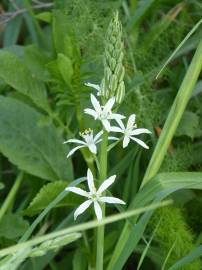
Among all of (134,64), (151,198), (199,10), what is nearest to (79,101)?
(134,64)

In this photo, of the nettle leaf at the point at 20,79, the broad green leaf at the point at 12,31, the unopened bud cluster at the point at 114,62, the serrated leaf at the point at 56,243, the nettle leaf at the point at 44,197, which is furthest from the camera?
the broad green leaf at the point at 12,31

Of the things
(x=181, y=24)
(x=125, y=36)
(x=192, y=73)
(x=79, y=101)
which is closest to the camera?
(x=192, y=73)

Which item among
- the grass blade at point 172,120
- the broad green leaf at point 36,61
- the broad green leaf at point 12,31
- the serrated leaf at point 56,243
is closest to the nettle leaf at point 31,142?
the broad green leaf at point 36,61

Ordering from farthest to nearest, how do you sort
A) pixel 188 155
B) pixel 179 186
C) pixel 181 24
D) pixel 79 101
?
pixel 181 24 → pixel 188 155 → pixel 79 101 → pixel 179 186

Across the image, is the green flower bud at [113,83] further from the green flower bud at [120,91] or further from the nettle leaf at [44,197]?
the nettle leaf at [44,197]

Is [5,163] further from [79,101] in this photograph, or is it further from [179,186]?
[179,186]

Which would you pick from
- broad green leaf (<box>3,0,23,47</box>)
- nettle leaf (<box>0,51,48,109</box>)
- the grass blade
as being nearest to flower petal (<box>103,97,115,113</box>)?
the grass blade

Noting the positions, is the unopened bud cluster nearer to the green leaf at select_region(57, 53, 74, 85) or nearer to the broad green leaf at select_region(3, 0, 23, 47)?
the green leaf at select_region(57, 53, 74, 85)
